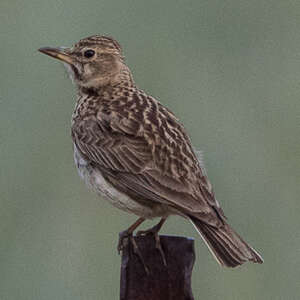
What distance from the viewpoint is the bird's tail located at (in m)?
5.48

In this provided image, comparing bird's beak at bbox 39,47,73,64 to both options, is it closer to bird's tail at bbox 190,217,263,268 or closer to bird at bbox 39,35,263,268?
bird at bbox 39,35,263,268

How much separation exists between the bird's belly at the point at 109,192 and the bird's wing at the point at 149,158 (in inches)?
1.3

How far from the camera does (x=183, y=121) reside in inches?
324

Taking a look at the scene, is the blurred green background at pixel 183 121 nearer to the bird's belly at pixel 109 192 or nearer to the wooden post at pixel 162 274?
the bird's belly at pixel 109 192

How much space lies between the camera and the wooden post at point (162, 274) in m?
4.74

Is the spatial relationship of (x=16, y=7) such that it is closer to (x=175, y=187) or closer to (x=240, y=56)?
(x=240, y=56)

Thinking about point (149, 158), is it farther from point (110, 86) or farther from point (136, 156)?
point (110, 86)

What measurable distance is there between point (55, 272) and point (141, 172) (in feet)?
5.46

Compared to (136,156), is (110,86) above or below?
above

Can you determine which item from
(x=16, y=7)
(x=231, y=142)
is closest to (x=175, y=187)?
(x=231, y=142)

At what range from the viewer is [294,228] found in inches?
301

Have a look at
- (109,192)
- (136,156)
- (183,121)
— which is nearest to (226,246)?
(136,156)

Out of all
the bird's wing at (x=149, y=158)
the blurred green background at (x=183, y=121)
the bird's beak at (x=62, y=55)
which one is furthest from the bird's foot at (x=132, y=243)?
the bird's beak at (x=62, y=55)

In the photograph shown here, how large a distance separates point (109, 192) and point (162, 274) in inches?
60.4
